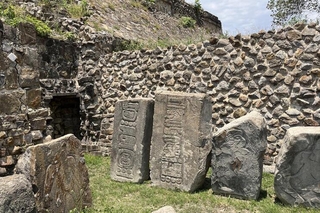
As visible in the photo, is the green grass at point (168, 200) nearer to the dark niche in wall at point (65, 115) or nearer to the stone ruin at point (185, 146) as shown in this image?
the stone ruin at point (185, 146)

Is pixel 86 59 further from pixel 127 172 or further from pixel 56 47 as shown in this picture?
pixel 127 172

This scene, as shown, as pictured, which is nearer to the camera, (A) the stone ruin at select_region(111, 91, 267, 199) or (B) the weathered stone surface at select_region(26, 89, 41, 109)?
(A) the stone ruin at select_region(111, 91, 267, 199)

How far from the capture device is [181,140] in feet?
16.8

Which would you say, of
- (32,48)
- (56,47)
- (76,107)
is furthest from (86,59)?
(32,48)

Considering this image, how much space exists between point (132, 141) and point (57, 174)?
215 cm

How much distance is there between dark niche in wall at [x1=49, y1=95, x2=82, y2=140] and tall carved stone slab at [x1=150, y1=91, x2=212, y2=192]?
3.96 metres

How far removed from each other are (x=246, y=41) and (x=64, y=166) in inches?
163

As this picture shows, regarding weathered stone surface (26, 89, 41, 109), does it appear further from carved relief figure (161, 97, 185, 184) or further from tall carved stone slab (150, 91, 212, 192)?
carved relief figure (161, 97, 185, 184)

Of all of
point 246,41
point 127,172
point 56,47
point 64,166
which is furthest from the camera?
point 56,47

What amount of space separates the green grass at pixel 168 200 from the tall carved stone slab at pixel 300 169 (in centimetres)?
16

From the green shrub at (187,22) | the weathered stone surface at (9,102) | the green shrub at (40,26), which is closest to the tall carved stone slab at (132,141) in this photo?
the weathered stone surface at (9,102)

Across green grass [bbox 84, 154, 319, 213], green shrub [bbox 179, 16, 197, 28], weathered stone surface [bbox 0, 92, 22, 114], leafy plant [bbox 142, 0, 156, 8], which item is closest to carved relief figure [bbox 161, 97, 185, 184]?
green grass [bbox 84, 154, 319, 213]

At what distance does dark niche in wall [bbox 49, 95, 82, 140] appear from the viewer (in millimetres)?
8648

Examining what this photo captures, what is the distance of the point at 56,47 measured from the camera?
8.10 meters
